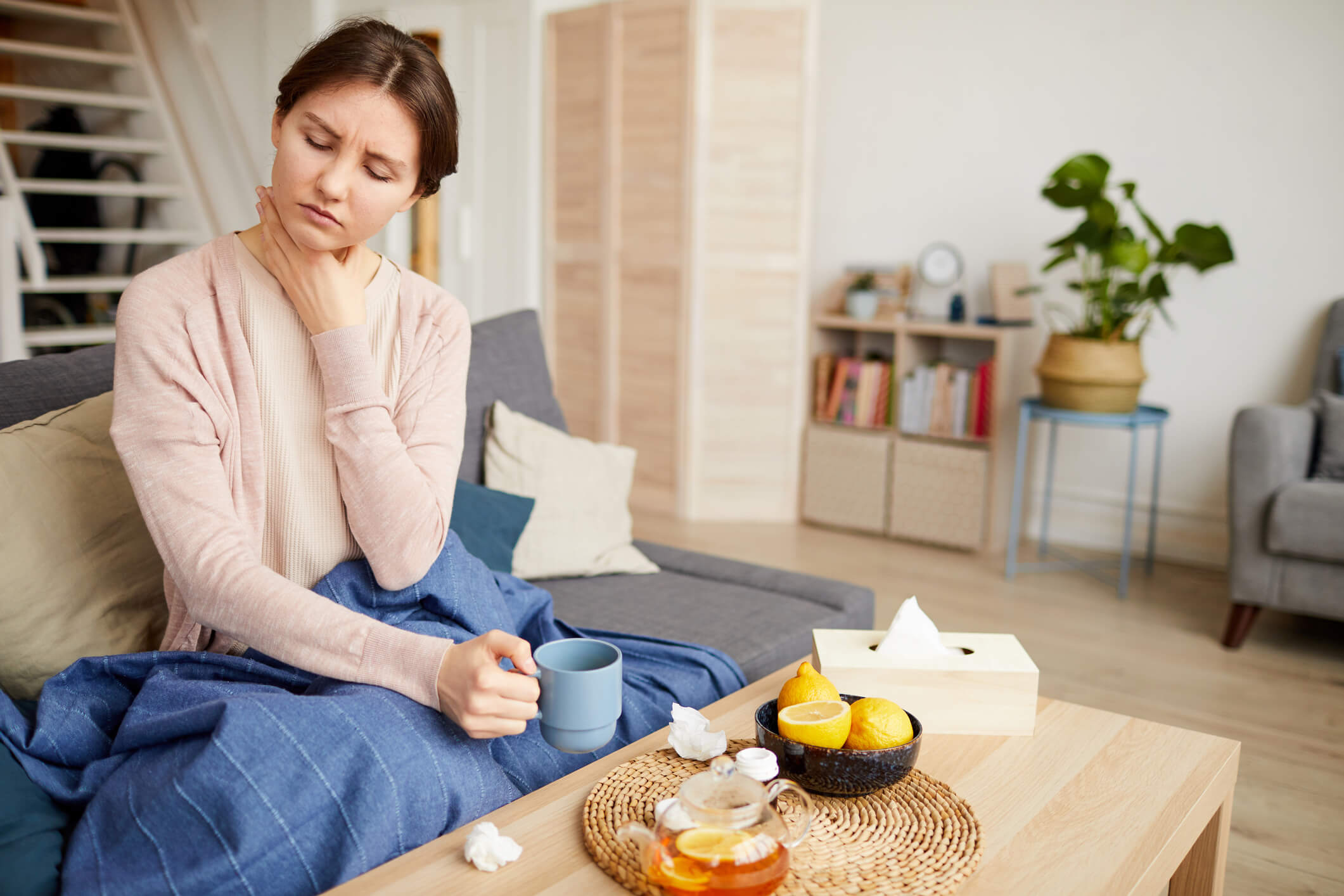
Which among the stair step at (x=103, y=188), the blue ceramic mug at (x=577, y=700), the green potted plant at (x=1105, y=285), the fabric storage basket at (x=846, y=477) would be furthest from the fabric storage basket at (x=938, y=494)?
the stair step at (x=103, y=188)

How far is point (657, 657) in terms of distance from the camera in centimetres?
160

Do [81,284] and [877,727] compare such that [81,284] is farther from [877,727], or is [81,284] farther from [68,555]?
[877,727]

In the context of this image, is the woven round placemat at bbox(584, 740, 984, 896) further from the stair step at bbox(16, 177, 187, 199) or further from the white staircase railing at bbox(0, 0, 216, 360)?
the stair step at bbox(16, 177, 187, 199)

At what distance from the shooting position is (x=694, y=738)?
3.93 feet

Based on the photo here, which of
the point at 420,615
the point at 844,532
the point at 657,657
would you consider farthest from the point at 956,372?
the point at 420,615

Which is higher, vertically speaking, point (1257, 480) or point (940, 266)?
point (940, 266)

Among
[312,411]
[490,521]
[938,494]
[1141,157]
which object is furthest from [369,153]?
[1141,157]

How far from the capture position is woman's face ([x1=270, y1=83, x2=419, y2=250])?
1.14 meters

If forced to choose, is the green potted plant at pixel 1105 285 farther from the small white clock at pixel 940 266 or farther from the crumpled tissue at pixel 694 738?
the crumpled tissue at pixel 694 738

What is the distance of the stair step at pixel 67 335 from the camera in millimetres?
4166

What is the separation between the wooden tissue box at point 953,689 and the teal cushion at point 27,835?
2.80ft

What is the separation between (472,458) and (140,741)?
3.32ft

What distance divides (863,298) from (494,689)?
3291 millimetres

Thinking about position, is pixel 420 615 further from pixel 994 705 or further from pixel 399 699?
pixel 994 705
